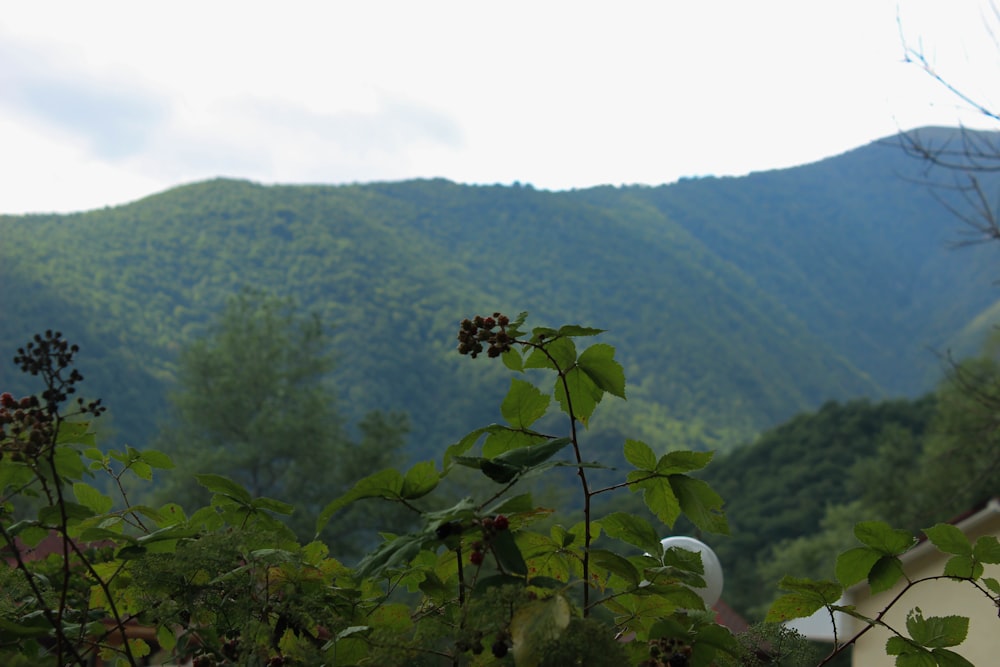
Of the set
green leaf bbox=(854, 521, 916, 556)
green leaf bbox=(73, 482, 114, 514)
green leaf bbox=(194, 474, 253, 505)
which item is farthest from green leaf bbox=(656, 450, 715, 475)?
green leaf bbox=(73, 482, 114, 514)

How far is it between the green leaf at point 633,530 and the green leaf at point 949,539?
1.07 feet

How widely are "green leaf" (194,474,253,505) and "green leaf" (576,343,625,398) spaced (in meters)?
0.44

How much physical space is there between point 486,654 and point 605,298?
7857 cm

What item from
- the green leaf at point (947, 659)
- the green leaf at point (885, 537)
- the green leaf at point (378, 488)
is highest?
the green leaf at point (378, 488)

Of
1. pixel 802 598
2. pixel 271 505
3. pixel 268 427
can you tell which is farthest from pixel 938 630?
pixel 268 427

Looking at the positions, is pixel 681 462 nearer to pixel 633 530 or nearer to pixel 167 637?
pixel 633 530

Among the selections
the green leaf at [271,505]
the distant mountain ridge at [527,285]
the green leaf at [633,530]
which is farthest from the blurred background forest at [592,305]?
the green leaf at [271,505]

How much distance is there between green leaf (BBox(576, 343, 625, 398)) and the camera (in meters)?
0.99

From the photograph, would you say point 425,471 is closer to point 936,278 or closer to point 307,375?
point 307,375

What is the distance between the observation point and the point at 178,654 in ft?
3.31

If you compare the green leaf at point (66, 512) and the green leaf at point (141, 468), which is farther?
the green leaf at point (141, 468)

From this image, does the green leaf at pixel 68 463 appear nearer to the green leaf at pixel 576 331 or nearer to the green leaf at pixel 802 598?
the green leaf at pixel 576 331

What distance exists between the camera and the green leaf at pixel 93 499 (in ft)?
3.96

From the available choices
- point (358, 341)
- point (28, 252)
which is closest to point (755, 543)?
point (358, 341)
